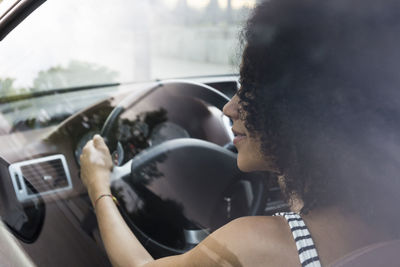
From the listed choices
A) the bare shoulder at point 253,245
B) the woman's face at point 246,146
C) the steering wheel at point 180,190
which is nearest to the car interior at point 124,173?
the steering wheel at point 180,190

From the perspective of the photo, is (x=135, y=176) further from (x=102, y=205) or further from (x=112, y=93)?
(x=112, y=93)

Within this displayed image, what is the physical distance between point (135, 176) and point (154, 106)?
323mm

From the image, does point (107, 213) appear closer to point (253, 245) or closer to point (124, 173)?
point (124, 173)

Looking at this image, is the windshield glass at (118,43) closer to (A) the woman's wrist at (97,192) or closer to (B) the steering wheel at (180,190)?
(B) the steering wheel at (180,190)

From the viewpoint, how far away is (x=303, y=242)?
952 millimetres

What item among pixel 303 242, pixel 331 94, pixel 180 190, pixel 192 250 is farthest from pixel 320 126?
pixel 180 190

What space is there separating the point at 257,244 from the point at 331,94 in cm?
37

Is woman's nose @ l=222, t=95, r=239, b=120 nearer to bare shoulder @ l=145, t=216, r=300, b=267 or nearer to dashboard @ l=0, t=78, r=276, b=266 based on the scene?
dashboard @ l=0, t=78, r=276, b=266

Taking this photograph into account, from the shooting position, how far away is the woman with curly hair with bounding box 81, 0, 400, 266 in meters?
0.83

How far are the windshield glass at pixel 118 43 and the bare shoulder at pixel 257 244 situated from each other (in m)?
0.41

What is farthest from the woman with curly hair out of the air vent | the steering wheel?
the air vent

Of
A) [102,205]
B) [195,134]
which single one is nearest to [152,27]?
[195,134]

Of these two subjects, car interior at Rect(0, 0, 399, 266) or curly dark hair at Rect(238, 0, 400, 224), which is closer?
curly dark hair at Rect(238, 0, 400, 224)

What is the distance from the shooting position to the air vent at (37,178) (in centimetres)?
150
